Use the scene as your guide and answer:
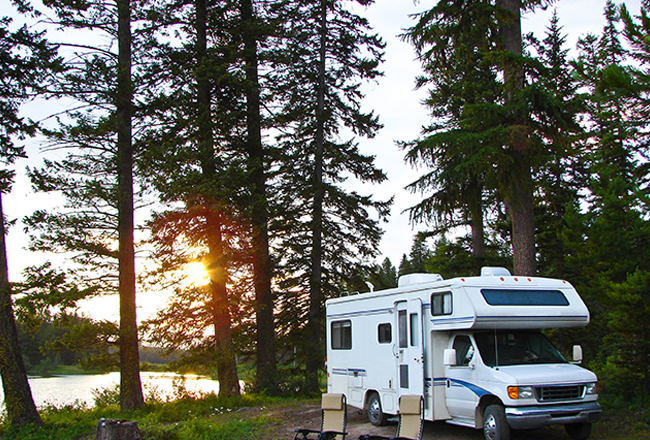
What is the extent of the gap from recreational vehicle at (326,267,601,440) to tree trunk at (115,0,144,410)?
7545 mm

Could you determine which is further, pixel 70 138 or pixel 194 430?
pixel 70 138

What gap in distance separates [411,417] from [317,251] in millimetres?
13287

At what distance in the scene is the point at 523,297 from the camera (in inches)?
405

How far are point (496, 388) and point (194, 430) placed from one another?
6380 millimetres

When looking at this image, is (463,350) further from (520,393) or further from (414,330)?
(520,393)

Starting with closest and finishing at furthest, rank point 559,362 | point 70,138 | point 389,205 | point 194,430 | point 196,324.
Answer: point 559,362 < point 194,430 < point 70,138 < point 196,324 < point 389,205

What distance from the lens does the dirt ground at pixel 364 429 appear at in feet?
34.9

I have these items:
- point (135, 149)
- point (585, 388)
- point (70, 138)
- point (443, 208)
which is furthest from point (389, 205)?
point (585, 388)

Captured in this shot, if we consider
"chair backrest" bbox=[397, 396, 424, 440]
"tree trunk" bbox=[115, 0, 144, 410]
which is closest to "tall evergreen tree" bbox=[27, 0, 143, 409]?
"tree trunk" bbox=[115, 0, 144, 410]

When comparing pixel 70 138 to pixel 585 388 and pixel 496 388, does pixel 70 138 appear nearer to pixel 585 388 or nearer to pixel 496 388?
pixel 496 388

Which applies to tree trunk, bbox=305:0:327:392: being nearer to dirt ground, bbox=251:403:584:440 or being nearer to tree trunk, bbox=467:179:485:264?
→ dirt ground, bbox=251:403:584:440

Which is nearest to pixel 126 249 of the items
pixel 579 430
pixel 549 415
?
pixel 549 415

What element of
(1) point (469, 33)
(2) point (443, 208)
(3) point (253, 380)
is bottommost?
(3) point (253, 380)

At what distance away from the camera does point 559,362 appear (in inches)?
403
